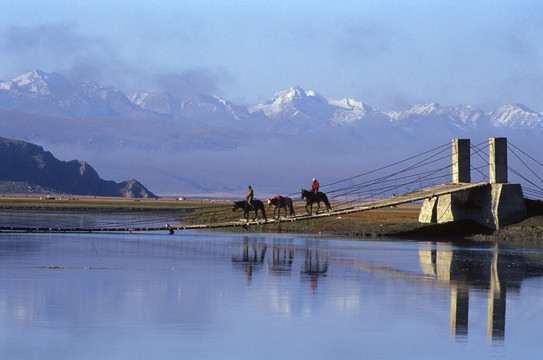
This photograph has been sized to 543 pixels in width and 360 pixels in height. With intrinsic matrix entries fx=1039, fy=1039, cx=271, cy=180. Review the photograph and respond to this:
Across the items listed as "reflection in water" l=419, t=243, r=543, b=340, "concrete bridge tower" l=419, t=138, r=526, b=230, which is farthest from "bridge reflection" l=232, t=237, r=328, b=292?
"concrete bridge tower" l=419, t=138, r=526, b=230

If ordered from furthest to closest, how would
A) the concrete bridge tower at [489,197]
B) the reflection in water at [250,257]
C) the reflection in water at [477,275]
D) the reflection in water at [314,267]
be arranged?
the concrete bridge tower at [489,197], the reflection in water at [250,257], the reflection in water at [314,267], the reflection in water at [477,275]

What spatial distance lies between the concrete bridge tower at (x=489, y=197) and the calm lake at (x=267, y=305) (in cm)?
1433

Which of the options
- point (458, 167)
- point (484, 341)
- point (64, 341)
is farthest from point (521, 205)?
point (64, 341)

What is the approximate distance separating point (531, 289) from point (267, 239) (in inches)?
1339

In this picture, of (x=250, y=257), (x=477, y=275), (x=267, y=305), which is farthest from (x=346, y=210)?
(x=267, y=305)

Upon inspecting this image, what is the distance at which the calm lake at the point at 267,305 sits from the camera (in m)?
25.1

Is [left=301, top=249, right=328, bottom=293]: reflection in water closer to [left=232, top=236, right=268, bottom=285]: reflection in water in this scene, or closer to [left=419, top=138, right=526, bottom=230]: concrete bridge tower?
[left=232, top=236, right=268, bottom=285]: reflection in water

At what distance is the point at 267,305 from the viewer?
3225 centimetres

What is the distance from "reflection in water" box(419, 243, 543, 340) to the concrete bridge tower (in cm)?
748

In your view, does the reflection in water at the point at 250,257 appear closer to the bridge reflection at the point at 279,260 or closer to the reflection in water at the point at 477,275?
the bridge reflection at the point at 279,260

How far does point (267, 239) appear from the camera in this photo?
7050 centimetres

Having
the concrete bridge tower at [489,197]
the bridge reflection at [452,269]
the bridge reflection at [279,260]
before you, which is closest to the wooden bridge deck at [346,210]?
the concrete bridge tower at [489,197]

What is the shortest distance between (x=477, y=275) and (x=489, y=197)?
92.1 feet

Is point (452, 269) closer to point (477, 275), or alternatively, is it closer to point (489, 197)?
point (477, 275)
